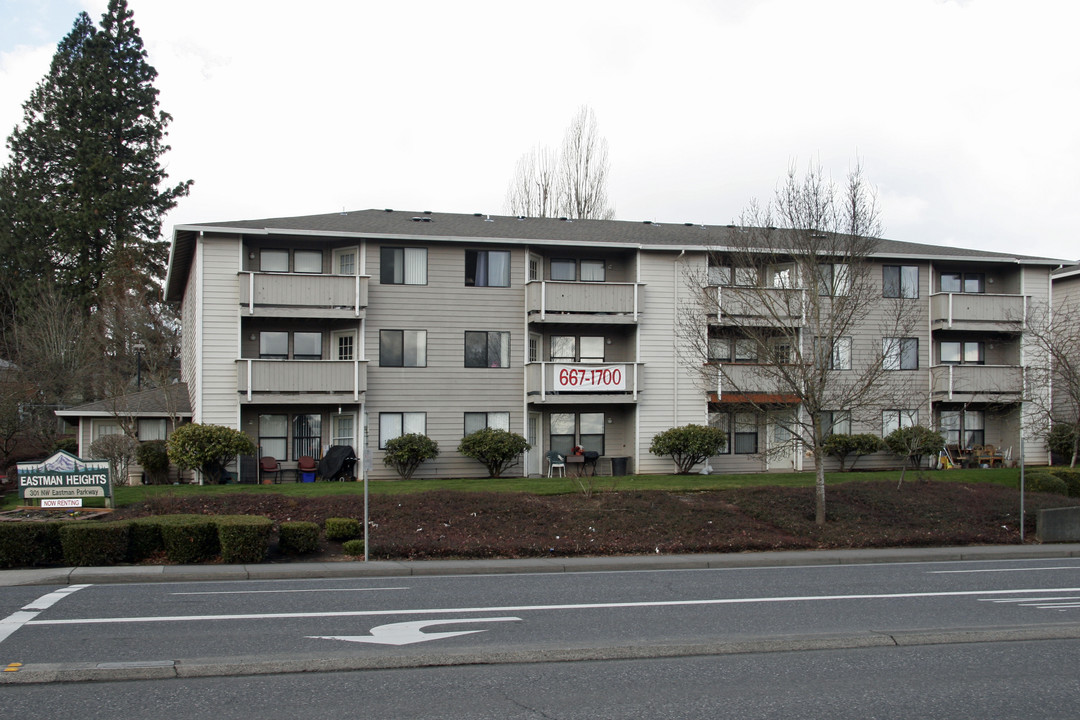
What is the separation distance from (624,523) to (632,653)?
11.3 m

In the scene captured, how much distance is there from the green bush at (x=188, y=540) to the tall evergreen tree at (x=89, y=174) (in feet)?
117

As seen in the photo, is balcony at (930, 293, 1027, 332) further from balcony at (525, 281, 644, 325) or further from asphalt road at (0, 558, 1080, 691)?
asphalt road at (0, 558, 1080, 691)

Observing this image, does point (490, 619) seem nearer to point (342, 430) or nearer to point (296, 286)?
point (296, 286)

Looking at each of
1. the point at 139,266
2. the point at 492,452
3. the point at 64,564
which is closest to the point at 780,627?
the point at 64,564

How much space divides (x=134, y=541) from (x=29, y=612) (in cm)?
550

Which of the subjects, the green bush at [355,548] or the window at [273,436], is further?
the window at [273,436]

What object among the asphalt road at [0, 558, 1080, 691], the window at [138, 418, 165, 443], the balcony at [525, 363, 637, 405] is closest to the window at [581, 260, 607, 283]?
the balcony at [525, 363, 637, 405]

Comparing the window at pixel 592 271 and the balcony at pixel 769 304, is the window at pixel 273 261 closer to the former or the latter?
the window at pixel 592 271

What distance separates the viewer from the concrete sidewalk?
15.4 m

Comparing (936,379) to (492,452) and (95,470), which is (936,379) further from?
(95,470)

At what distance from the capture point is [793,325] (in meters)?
22.7

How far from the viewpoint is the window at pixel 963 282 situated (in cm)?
3559

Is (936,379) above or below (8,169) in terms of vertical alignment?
below

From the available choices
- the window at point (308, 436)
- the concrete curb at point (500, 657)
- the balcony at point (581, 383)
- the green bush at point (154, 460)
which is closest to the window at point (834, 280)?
the balcony at point (581, 383)
